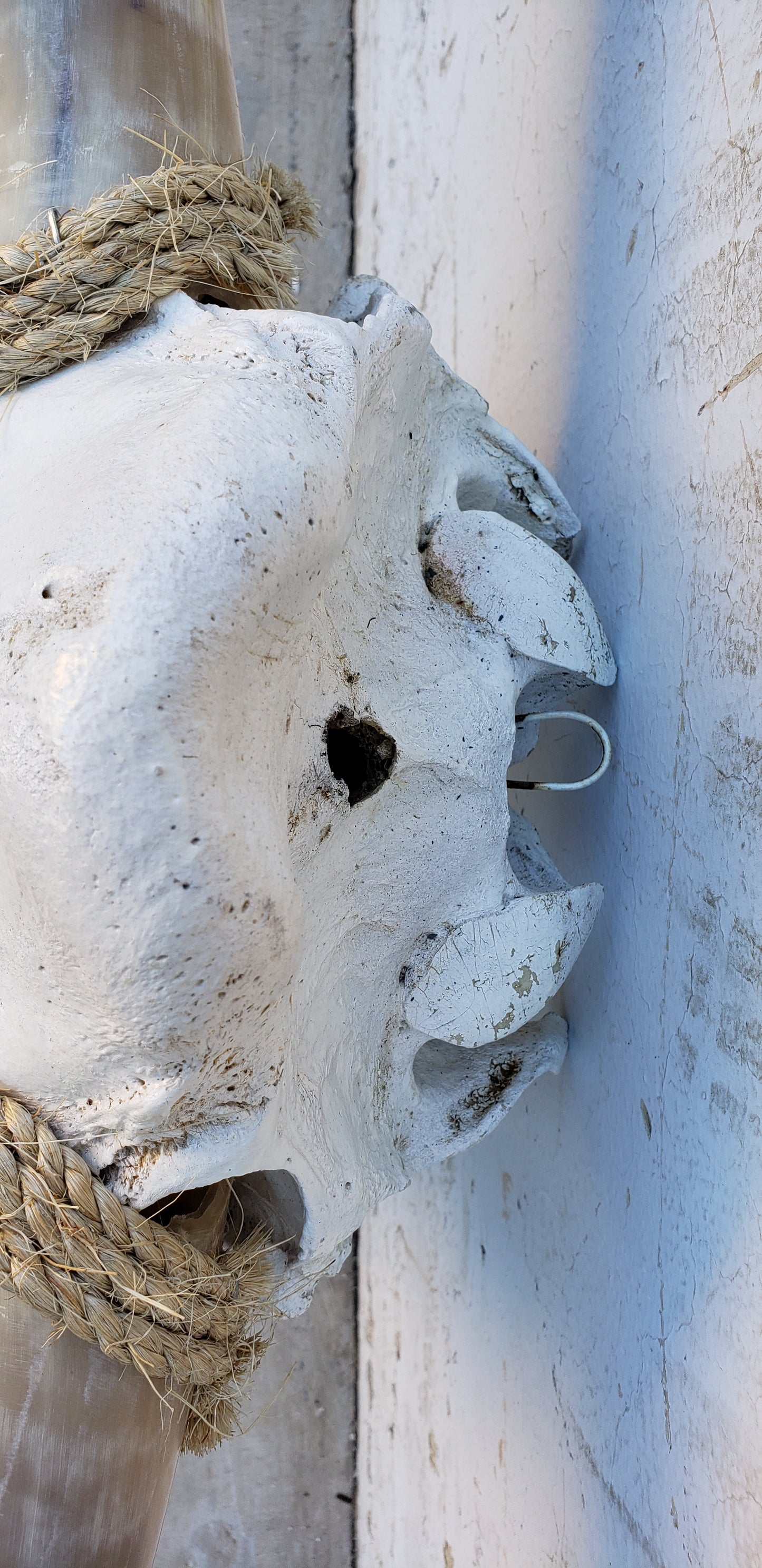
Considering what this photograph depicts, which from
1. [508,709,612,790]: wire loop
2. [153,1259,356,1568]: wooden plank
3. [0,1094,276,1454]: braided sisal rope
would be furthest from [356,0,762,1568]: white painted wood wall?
[0,1094,276,1454]: braided sisal rope

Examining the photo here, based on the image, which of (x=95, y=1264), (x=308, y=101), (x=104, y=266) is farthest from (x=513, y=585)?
(x=308, y=101)

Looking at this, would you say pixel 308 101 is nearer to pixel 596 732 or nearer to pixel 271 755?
pixel 596 732

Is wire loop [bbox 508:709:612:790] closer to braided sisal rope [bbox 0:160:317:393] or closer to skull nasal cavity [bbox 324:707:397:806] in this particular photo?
skull nasal cavity [bbox 324:707:397:806]

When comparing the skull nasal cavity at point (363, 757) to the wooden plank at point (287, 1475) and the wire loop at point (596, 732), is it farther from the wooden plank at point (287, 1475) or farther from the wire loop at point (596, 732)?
the wooden plank at point (287, 1475)

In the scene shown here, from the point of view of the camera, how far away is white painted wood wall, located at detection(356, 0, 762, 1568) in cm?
64

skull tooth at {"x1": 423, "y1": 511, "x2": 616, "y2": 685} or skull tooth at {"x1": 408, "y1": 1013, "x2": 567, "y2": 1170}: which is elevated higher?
skull tooth at {"x1": 423, "y1": 511, "x2": 616, "y2": 685}

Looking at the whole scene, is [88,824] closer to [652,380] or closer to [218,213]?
[218,213]

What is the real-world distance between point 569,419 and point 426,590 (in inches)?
11.4

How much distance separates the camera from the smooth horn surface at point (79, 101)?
2.07 ft

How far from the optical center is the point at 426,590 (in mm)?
704

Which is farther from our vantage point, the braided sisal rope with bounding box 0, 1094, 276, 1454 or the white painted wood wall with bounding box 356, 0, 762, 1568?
the white painted wood wall with bounding box 356, 0, 762, 1568

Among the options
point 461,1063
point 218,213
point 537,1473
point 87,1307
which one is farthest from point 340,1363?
point 218,213

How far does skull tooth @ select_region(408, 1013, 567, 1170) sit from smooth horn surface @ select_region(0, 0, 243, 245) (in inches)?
21.9

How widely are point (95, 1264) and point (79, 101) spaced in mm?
582
